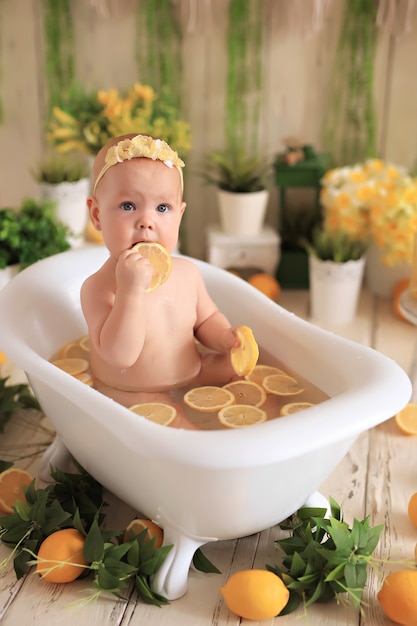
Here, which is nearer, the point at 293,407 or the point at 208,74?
the point at 293,407

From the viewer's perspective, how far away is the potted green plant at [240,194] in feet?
10.2

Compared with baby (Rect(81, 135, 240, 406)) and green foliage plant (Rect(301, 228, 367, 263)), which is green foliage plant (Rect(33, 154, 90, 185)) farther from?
baby (Rect(81, 135, 240, 406))

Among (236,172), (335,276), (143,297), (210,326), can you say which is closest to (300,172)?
(236,172)

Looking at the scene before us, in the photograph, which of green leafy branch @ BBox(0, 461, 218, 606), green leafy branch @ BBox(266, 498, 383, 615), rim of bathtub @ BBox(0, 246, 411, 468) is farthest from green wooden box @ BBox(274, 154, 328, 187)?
green leafy branch @ BBox(266, 498, 383, 615)

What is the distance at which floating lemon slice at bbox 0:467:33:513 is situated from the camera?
1848mm

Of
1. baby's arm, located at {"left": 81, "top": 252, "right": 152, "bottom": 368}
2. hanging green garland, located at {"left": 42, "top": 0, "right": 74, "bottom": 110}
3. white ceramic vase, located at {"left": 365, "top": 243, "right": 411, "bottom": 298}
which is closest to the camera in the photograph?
baby's arm, located at {"left": 81, "top": 252, "right": 152, "bottom": 368}

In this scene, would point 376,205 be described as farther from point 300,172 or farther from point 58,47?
point 58,47

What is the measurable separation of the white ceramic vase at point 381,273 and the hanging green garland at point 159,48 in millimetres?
1049

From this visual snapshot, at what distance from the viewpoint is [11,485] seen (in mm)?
1885

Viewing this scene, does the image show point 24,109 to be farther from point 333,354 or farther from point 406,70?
point 333,354

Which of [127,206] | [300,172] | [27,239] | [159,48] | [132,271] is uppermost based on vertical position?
[159,48]

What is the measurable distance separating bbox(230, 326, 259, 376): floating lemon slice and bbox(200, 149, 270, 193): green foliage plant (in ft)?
4.71

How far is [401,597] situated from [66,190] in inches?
78.2

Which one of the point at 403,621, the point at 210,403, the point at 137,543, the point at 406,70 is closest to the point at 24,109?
the point at 406,70
